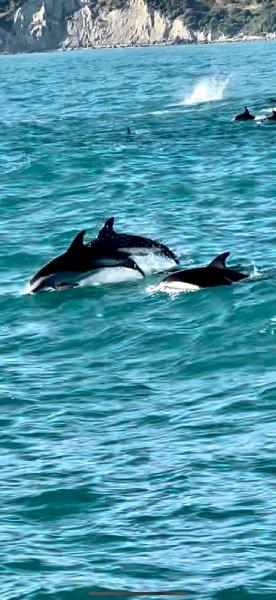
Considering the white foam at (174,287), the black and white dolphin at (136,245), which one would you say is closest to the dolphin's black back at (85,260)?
the black and white dolphin at (136,245)

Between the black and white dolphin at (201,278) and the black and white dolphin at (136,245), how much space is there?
140 cm

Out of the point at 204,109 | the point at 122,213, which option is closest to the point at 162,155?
the point at 122,213

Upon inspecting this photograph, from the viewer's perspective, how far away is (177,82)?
97750 mm

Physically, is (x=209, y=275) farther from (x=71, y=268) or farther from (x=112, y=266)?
(x=71, y=268)

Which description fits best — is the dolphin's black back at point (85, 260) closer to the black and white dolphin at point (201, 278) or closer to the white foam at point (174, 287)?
the white foam at point (174, 287)

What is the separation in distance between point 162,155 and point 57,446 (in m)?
31.5

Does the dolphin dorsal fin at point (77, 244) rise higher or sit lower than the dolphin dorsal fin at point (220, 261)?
higher

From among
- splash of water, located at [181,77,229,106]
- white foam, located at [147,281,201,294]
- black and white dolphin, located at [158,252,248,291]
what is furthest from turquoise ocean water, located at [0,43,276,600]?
splash of water, located at [181,77,229,106]

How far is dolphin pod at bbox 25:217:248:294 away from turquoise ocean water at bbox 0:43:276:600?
1.14ft

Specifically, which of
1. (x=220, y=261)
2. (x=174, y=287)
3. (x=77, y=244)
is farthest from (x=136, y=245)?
(x=220, y=261)

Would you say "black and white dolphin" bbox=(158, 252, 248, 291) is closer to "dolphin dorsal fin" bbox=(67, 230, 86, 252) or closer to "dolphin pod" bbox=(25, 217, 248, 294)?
"dolphin pod" bbox=(25, 217, 248, 294)

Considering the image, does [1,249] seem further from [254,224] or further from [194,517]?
[194,517]

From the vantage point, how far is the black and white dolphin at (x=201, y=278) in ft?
84.1

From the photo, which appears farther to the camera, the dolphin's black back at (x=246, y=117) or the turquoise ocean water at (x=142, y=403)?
the dolphin's black back at (x=246, y=117)
